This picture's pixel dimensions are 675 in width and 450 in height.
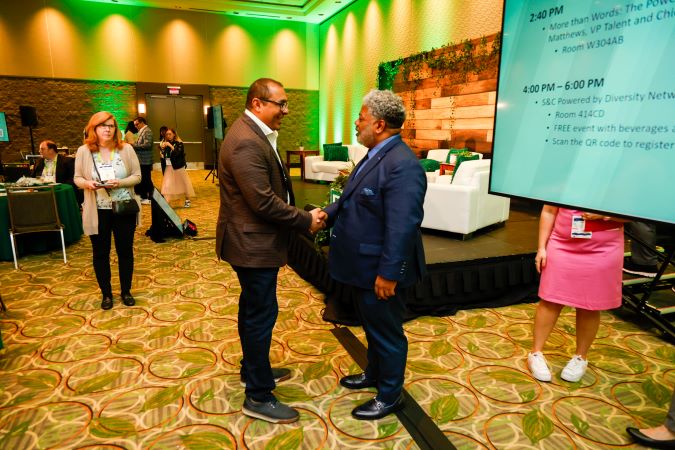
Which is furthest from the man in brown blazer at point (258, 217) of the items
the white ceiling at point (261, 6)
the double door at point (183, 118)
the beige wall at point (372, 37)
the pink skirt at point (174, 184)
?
the double door at point (183, 118)

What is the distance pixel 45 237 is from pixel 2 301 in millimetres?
1802

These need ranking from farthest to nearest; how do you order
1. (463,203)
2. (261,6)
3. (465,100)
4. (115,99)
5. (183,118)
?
(183,118) → (115,99) → (261,6) → (465,100) → (463,203)

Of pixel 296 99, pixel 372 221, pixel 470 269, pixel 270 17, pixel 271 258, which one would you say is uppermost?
pixel 270 17

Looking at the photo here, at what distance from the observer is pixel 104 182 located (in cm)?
313

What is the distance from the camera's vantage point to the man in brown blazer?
6.02 ft

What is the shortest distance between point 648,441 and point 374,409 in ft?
4.01

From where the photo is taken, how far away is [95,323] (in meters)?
3.15

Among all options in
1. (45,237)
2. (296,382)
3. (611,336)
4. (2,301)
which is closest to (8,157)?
(45,237)

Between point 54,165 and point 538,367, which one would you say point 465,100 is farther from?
point 54,165

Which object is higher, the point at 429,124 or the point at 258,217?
the point at 429,124

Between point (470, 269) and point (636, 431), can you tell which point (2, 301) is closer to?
point (470, 269)

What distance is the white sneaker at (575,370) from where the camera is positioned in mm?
2439

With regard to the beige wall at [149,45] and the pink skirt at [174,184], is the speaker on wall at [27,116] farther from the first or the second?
the pink skirt at [174,184]

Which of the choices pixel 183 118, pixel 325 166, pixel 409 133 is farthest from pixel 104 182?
pixel 183 118
